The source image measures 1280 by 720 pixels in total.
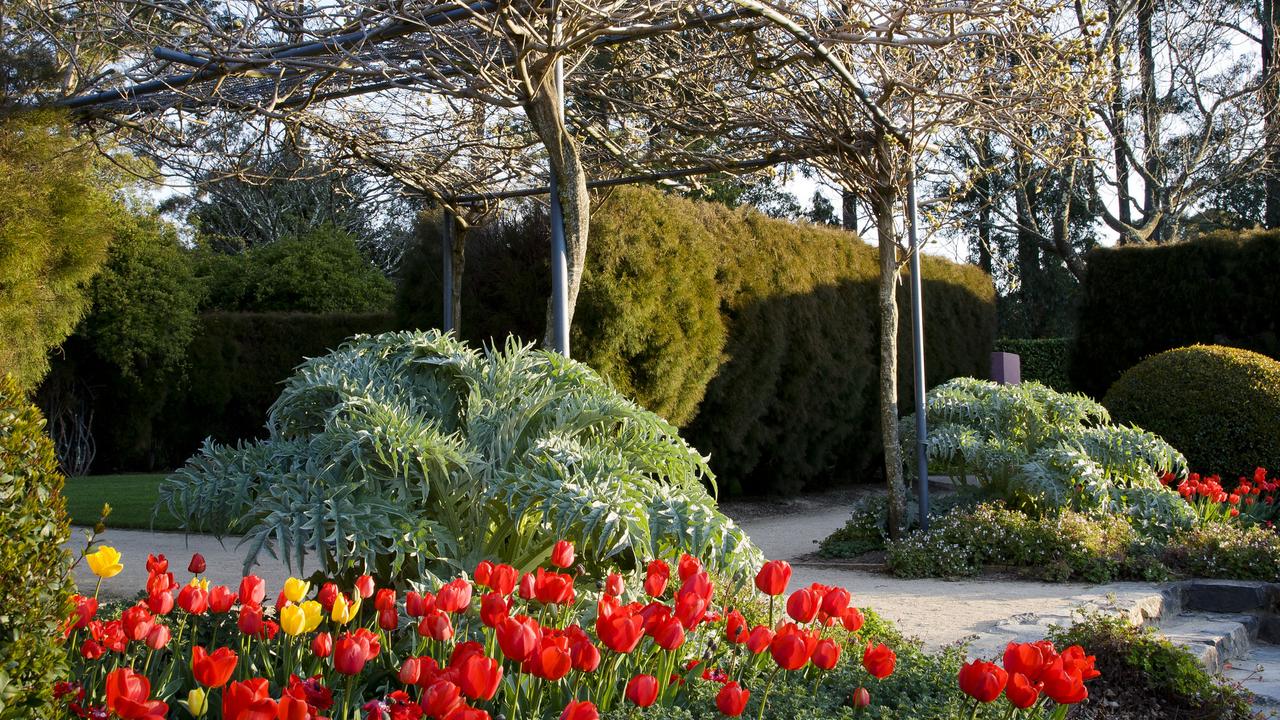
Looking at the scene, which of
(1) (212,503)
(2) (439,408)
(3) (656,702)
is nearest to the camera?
(3) (656,702)

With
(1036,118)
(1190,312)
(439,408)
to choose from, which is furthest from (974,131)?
(1190,312)

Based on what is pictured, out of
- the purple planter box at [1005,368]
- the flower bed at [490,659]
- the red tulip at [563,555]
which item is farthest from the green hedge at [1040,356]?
the red tulip at [563,555]

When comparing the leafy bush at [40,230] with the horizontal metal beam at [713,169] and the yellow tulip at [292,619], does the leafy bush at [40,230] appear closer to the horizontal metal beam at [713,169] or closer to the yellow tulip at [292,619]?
the horizontal metal beam at [713,169]

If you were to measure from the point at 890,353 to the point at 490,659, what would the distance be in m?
6.16

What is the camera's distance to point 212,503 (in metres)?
3.85

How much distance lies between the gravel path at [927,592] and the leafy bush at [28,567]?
7.29 feet

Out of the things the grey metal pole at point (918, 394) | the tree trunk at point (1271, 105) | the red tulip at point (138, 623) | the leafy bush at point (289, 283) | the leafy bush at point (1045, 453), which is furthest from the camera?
the leafy bush at point (289, 283)

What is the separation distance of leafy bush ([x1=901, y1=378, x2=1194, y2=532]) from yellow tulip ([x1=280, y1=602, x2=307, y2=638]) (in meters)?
5.77

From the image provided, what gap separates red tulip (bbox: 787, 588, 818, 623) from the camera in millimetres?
2373

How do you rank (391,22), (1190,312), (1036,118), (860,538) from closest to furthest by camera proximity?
(391,22)
(1036,118)
(860,538)
(1190,312)

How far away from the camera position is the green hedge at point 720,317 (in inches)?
345

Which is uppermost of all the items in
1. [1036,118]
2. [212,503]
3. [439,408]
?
[1036,118]

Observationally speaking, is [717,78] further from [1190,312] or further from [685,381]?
[1190,312]

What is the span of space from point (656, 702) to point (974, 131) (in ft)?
19.4
